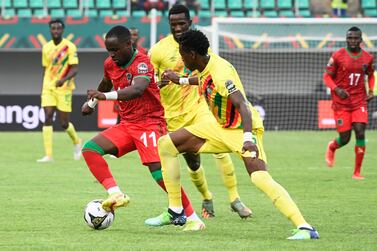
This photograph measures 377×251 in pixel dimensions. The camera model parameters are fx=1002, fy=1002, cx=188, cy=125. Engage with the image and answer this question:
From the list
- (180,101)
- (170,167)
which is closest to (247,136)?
(170,167)

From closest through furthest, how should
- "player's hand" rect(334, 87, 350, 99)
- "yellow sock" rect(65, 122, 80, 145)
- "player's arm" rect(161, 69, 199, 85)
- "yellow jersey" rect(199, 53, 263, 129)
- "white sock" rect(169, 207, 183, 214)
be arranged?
"yellow jersey" rect(199, 53, 263, 129)
"white sock" rect(169, 207, 183, 214)
"player's arm" rect(161, 69, 199, 85)
"player's hand" rect(334, 87, 350, 99)
"yellow sock" rect(65, 122, 80, 145)

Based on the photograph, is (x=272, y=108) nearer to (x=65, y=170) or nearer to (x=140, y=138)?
(x=65, y=170)

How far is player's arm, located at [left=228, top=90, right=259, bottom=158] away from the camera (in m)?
8.21

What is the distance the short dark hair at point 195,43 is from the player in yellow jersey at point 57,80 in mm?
9696

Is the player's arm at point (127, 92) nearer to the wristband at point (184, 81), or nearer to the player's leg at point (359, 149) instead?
the wristband at point (184, 81)

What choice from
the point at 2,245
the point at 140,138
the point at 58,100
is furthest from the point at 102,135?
the point at 58,100

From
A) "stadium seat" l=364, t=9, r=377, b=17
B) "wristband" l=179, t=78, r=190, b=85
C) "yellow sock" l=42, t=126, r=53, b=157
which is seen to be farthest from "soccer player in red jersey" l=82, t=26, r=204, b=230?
"stadium seat" l=364, t=9, r=377, b=17

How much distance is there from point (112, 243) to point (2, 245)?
887 millimetres

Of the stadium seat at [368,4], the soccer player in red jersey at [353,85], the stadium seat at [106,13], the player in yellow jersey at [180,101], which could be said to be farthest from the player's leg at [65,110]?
the stadium seat at [368,4]

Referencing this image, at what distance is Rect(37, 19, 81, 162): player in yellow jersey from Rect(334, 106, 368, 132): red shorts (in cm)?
519

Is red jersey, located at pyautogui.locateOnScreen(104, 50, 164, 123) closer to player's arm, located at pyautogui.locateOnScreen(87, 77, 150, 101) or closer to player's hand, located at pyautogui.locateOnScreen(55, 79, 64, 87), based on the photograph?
player's arm, located at pyautogui.locateOnScreen(87, 77, 150, 101)

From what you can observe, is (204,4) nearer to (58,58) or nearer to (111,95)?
(58,58)

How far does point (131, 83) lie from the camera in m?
9.55

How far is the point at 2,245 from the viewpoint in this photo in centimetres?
805
